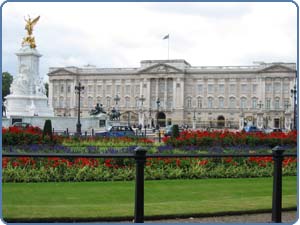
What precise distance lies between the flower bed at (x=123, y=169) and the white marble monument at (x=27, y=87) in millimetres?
30884

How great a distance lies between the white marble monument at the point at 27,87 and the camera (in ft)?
135

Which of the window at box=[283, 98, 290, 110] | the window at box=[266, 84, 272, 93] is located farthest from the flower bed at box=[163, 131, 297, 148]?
the window at box=[266, 84, 272, 93]

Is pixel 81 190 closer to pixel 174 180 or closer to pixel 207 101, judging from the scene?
pixel 174 180

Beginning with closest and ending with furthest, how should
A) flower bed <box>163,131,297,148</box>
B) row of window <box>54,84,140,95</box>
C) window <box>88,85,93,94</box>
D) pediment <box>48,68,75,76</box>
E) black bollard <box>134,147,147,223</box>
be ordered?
black bollard <box>134,147,147,223</box>
flower bed <box>163,131,297,148</box>
row of window <box>54,84,140,95</box>
pediment <box>48,68,75,76</box>
window <box>88,85,93,94</box>

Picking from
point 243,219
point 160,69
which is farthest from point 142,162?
point 160,69

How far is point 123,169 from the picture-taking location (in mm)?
10938

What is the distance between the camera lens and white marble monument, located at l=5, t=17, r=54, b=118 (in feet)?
135

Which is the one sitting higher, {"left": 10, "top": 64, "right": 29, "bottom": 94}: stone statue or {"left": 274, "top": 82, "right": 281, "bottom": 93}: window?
{"left": 274, "top": 82, "right": 281, "bottom": 93}: window

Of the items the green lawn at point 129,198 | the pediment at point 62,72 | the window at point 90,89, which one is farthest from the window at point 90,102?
the green lawn at point 129,198

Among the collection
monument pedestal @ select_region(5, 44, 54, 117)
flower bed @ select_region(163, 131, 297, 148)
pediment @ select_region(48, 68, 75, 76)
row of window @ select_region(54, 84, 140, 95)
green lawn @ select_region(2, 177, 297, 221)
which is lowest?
green lawn @ select_region(2, 177, 297, 221)

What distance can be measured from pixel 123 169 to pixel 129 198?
10.0 feet

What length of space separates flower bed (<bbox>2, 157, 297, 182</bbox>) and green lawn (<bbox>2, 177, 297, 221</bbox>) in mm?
484

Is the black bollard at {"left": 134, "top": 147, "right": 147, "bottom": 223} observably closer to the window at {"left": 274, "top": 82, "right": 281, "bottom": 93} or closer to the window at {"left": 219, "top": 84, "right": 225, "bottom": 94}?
the window at {"left": 274, "top": 82, "right": 281, "bottom": 93}

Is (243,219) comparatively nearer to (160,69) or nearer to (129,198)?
(129,198)
